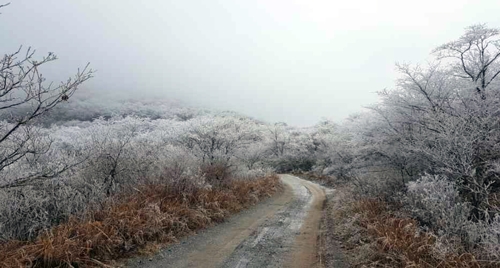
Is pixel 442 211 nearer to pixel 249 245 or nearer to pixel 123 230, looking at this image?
pixel 249 245

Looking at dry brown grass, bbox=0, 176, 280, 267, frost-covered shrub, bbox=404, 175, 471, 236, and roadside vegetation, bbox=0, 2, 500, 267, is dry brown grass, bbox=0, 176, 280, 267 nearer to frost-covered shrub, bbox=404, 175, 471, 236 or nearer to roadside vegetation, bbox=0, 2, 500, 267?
roadside vegetation, bbox=0, 2, 500, 267

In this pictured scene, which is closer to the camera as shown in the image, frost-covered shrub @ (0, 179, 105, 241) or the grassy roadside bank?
the grassy roadside bank

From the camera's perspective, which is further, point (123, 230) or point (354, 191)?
point (354, 191)

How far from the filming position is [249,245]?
9.27 meters

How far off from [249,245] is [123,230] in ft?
11.2

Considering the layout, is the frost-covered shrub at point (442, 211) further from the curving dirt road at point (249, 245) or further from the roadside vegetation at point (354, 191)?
the curving dirt road at point (249, 245)

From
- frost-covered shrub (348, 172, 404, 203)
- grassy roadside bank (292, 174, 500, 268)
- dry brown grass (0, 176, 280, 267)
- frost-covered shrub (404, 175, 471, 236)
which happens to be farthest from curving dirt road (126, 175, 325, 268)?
frost-covered shrub (404, 175, 471, 236)

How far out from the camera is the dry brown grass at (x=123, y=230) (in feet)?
20.7

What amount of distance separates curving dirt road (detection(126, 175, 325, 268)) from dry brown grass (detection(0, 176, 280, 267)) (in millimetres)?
461

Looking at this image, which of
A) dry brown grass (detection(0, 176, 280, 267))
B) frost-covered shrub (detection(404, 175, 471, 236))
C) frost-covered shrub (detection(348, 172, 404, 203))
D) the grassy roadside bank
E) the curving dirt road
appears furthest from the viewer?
frost-covered shrub (detection(348, 172, 404, 203))

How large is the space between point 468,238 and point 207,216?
7.62 meters

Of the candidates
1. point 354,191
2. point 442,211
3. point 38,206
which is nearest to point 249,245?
point 442,211

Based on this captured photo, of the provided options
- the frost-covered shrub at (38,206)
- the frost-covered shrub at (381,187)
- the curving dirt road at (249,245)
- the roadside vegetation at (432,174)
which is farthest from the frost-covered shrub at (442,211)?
the frost-covered shrub at (38,206)

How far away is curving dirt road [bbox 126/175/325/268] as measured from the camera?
771 cm
